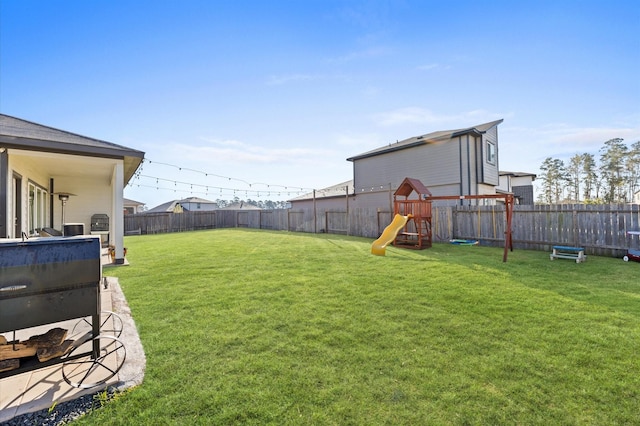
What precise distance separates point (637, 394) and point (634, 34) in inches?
479

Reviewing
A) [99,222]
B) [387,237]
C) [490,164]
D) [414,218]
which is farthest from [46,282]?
[490,164]

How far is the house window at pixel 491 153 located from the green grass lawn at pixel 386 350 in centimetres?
1074

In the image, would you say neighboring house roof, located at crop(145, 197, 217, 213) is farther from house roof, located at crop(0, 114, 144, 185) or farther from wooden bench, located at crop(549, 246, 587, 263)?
wooden bench, located at crop(549, 246, 587, 263)

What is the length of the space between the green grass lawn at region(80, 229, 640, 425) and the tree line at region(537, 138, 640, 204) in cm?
2656

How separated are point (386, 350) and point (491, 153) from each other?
51.7 feet

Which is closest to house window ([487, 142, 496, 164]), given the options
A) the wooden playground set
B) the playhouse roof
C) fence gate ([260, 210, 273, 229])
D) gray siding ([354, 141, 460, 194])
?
gray siding ([354, 141, 460, 194])

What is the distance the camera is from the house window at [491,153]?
14.8 metres

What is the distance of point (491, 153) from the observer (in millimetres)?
15078

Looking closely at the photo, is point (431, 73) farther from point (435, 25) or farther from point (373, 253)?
point (373, 253)

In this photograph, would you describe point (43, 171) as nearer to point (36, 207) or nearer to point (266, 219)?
point (36, 207)

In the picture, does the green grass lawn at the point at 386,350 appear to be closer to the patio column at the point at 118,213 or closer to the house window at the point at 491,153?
the patio column at the point at 118,213

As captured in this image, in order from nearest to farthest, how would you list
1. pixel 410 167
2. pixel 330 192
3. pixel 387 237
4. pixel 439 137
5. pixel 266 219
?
pixel 387 237, pixel 439 137, pixel 410 167, pixel 266 219, pixel 330 192

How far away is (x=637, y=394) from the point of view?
203 centimetres

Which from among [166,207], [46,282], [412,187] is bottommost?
[46,282]
